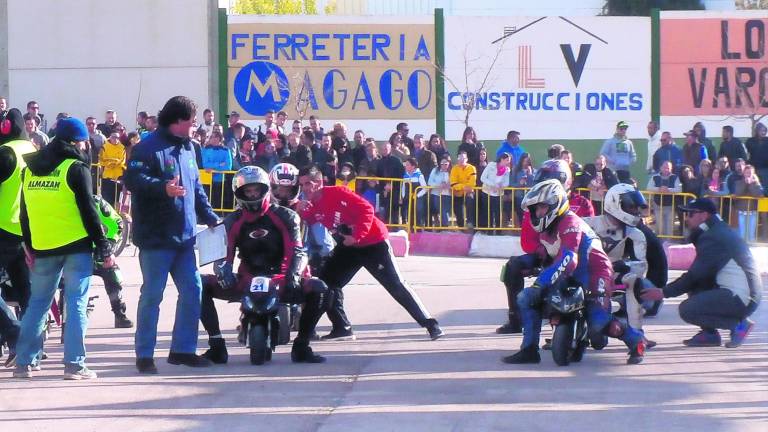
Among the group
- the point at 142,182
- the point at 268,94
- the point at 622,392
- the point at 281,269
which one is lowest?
the point at 622,392

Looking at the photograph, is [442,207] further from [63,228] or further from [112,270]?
[63,228]

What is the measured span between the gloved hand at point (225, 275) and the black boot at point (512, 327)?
9.62ft

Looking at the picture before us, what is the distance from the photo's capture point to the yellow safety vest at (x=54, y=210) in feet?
29.1

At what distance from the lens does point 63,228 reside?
8.88 metres

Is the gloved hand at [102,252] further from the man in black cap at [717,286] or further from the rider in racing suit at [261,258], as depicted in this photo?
the man in black cap at [717,286]

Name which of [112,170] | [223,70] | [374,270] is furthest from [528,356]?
[223,70]

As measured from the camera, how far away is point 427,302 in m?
14.2

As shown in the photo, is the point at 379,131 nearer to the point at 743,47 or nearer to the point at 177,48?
the point at 177,48

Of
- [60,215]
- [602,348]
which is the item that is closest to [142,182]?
[60,215]

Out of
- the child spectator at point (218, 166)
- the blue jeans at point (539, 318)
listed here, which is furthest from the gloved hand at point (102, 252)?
the child spectator at point (218, 166)

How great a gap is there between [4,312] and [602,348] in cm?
470

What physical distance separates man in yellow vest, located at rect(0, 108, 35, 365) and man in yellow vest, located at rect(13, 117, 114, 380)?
421 millimetres

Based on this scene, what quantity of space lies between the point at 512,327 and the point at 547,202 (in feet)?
6.94

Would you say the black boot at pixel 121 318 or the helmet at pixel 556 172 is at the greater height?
the helmet at pixel 556 172
